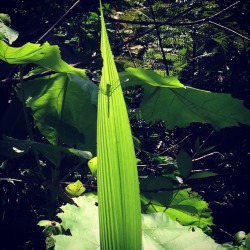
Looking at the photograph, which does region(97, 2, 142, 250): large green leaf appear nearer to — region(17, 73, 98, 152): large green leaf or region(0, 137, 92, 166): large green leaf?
region(0, 137, 92, 166): large green leaf

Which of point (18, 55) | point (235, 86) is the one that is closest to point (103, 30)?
point (18, 55)

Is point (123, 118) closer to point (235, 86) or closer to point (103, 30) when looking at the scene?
point (103, 30)

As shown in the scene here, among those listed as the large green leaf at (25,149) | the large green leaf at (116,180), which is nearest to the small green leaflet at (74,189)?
the large green leaf at (25,149)

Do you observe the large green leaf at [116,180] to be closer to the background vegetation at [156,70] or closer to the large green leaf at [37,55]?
the large green leaf at [37,55]

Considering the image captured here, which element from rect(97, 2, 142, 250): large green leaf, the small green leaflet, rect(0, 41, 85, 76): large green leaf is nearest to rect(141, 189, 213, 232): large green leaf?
the small green leaflet

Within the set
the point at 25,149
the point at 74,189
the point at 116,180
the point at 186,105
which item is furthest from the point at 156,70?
the point at 116,180
